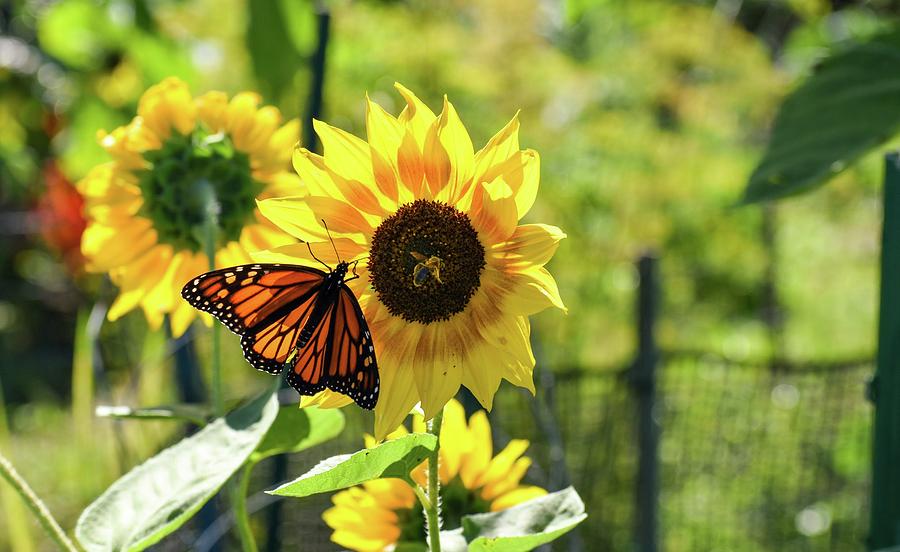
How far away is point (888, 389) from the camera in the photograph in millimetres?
481

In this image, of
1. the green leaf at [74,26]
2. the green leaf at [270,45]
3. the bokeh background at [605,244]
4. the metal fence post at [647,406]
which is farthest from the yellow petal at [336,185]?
the green leaf at [74,26]

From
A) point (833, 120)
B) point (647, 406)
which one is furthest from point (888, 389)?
point (647, 406)

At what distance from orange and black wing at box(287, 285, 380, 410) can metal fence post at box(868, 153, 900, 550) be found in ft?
0.87

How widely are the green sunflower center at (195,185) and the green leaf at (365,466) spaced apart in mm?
199

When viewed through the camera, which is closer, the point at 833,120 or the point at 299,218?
the point at 299,218

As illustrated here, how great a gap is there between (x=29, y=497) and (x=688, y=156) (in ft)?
6.90

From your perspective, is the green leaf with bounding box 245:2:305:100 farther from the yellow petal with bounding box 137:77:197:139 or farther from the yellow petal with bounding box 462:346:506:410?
the yellow petal with bounding box 462:346:506:410

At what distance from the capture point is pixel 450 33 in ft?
7.14

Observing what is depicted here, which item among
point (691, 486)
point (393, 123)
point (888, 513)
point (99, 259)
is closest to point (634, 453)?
point (691, 486)

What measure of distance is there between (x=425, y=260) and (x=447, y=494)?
0.11 meters

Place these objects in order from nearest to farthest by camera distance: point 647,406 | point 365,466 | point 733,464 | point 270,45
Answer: point 365,466, point 270,45, point 647,406, point 733,464

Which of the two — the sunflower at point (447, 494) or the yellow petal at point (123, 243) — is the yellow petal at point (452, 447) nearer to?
the sunflower at point (447, 494)

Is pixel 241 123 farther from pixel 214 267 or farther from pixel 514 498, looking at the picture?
pixel 514 498

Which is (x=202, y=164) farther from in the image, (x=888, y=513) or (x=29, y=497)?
(x=888, y=513)
